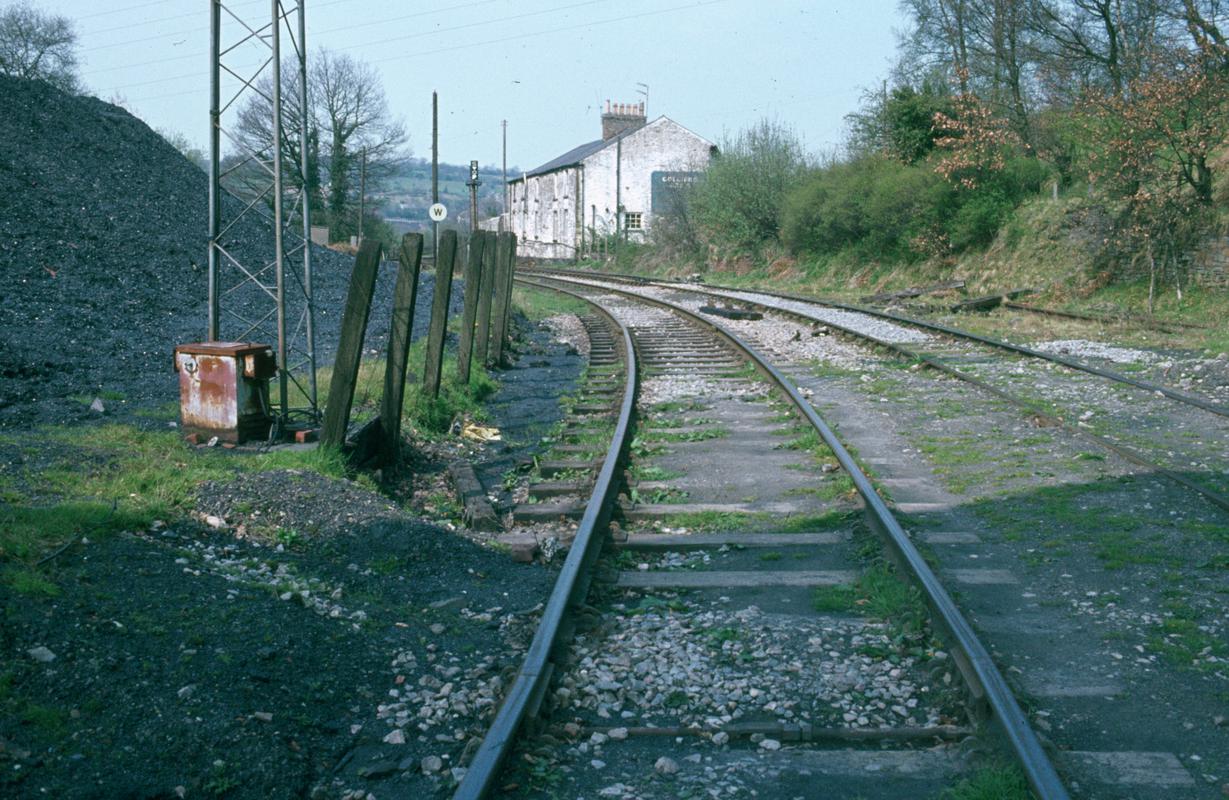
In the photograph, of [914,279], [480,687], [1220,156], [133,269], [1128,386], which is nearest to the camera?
[480,687]

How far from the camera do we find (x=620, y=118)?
68688 millimetres

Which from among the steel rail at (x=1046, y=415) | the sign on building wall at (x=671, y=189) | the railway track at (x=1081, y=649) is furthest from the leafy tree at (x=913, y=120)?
the railway track at (x=1081, y=649)

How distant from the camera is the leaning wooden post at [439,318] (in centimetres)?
1026

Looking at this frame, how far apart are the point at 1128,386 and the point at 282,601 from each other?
9434 mm

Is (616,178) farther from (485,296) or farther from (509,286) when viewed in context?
(485,296)

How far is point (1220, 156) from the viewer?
20.8 meters

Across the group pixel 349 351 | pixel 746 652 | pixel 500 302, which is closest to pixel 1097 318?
pixel 500 302

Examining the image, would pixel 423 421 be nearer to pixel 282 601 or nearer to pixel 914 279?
pixel 282 601

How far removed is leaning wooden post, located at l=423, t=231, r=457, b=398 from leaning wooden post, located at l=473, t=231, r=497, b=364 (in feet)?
10.3

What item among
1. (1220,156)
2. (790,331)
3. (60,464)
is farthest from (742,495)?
(1220,156)

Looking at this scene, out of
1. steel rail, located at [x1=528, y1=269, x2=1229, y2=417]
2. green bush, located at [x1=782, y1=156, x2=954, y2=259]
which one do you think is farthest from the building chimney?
steel rail, located at [x1=528, y1=269, x2=1229, y2=417]

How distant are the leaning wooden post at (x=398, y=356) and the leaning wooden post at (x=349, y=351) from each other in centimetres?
66

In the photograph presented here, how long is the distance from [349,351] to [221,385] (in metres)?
1.25

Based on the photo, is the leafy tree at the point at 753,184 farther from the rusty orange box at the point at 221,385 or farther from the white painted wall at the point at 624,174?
the rusty orange box at the point at 221,385
